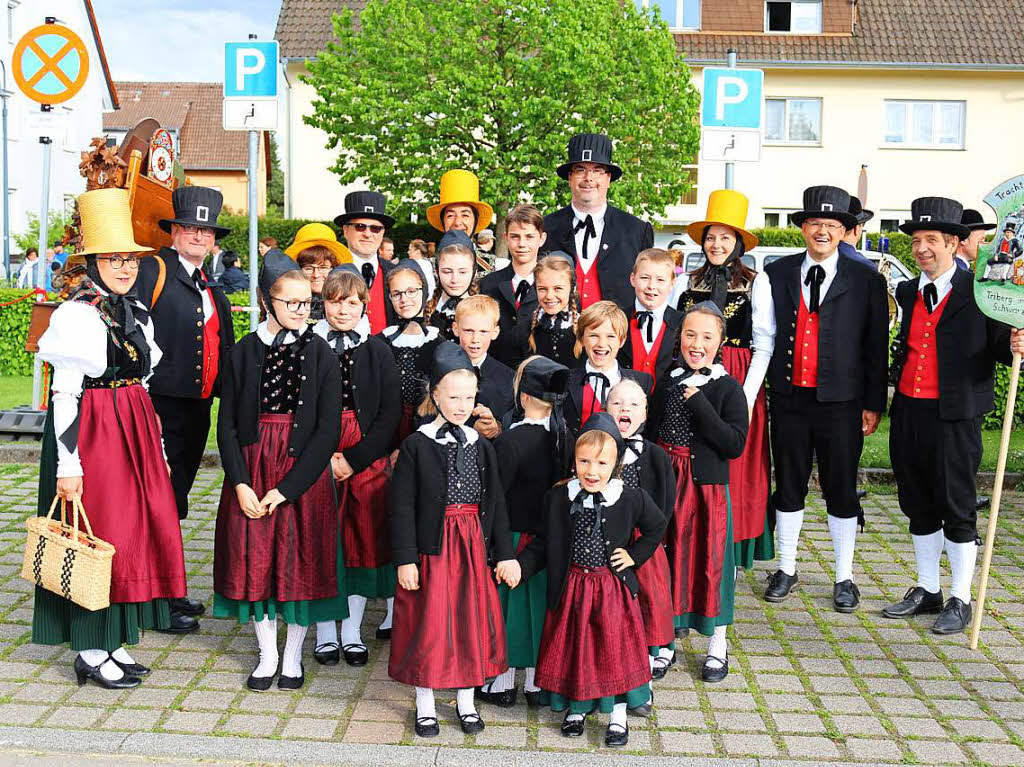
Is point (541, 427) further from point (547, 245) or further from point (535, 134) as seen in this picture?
point (535, 134)

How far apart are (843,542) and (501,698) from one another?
246 centimetres

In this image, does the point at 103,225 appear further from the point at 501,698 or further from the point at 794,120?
the point at 794,120

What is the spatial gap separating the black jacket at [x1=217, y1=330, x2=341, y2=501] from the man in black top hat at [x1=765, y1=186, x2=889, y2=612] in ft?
8.49

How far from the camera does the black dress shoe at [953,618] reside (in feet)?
19.7

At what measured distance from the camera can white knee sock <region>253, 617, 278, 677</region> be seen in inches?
202

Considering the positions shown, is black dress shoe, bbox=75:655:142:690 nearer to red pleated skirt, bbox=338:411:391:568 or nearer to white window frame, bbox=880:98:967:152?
red pleated skirt, bbox=338:411:391:568

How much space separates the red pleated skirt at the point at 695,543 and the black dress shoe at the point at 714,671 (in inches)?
9.9

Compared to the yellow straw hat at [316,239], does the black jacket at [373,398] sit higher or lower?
lower

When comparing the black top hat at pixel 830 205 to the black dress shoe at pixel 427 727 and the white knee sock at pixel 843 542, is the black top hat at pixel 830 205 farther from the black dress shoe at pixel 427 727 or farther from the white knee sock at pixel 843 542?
the black dress shoe at pixel 427 727

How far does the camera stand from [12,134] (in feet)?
104

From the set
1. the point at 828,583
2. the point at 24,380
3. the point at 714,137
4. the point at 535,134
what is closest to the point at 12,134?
the point at 535,134

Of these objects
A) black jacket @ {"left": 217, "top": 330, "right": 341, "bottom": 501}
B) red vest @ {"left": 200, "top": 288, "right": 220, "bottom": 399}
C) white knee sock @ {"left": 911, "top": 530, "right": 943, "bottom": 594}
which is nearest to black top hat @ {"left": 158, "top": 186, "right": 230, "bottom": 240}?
red vest @ {"left": 200, "top": 288, "right": 220, "bottom": 399}

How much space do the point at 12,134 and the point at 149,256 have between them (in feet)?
95.2

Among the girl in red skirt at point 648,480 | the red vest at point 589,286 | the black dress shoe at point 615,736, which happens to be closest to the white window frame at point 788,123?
the red vest at point 589,286
